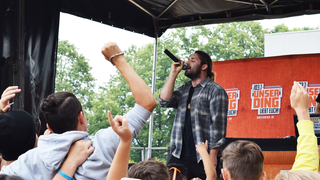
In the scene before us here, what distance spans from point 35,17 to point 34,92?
81 cm

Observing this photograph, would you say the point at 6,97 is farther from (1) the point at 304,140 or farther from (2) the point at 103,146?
(1) the point at 304,140

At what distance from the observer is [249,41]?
24047 mm

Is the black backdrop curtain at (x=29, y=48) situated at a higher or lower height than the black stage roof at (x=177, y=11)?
lower

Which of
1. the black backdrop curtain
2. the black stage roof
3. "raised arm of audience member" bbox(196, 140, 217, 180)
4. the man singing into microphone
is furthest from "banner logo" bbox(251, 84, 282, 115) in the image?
the black backdrop curtain

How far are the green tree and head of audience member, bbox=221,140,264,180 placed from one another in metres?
24.2

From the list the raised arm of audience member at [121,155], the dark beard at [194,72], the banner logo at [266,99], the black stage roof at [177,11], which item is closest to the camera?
the raised arm of audience member at [121,155]

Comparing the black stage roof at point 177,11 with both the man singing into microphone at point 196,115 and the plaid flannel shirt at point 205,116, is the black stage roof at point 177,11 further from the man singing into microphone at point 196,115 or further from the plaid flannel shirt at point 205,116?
the plaid flannel shirt at point 205,116

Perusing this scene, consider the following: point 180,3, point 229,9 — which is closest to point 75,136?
point 180,3

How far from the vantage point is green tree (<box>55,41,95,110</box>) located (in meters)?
24.8

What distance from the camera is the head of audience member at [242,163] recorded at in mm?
1371

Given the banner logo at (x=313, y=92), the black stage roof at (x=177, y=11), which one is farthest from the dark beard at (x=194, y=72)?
the banner logo at (x=313, y=92)

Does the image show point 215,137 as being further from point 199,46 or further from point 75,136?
point 199,46

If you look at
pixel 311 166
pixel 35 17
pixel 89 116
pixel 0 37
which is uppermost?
pixel 35 17

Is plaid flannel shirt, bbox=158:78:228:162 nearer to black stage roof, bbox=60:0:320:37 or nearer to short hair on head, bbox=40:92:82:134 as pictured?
black stage roof, bbox=60:0:320:37
